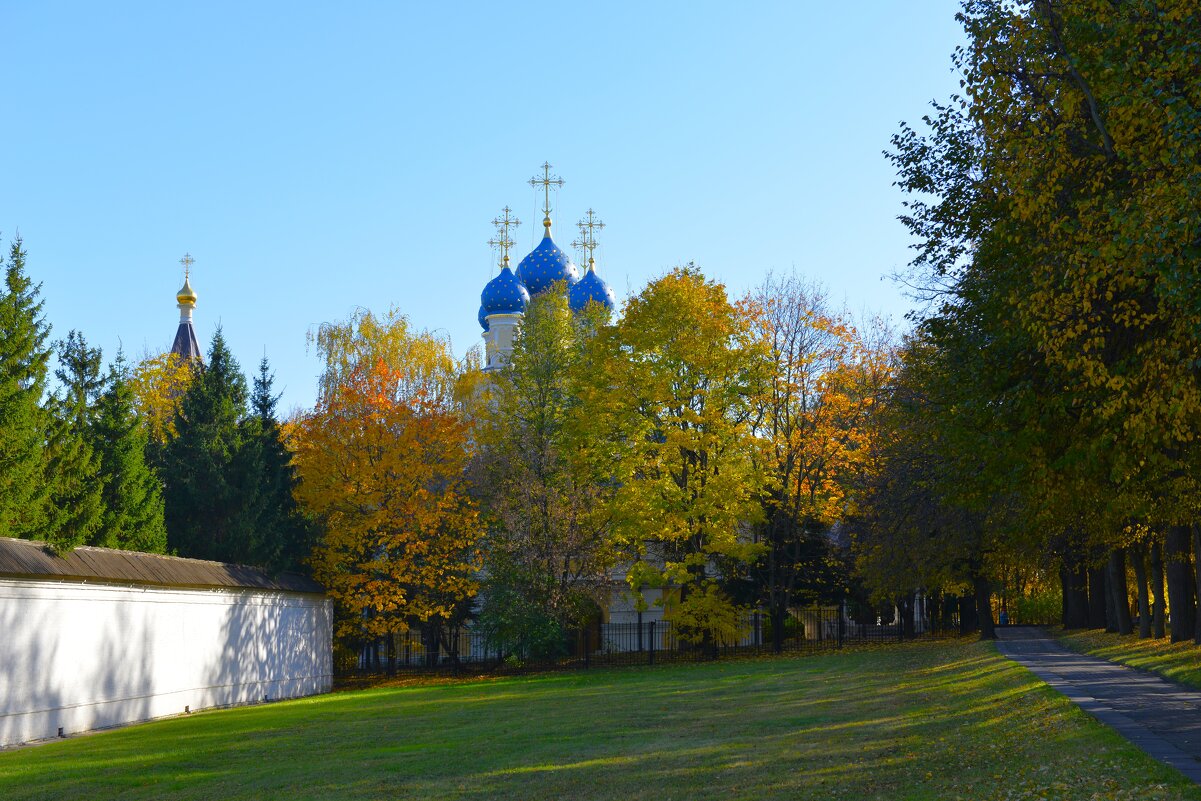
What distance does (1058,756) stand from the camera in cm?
1188

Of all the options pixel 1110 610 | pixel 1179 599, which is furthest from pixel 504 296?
A: pixel 1179 599

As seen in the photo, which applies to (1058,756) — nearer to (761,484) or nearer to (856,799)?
(856,799)

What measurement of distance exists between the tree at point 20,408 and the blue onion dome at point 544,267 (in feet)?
146

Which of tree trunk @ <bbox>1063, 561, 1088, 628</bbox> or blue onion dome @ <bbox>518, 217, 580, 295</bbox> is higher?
blue onion dome @ <bbox>518, 217, 580, 295</bbox>

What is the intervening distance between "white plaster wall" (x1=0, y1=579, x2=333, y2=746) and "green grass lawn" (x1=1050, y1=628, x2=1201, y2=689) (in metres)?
20.1

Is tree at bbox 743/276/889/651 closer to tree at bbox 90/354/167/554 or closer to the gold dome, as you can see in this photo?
tree at bbox 90/354/167/554

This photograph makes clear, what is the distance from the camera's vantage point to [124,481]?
98.5ft

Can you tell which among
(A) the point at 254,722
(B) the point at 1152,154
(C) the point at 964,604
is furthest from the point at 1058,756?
(C) the point at 964,604

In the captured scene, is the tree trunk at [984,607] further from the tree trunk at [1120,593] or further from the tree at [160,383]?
the tree at [160,383]

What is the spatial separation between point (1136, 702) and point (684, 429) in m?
21.3

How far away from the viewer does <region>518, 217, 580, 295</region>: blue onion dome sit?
69.2 m

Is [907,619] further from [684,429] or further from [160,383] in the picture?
[160,383]

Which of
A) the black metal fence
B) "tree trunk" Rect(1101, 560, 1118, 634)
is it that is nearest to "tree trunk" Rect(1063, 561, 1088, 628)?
"tree trunk" Rect(1101, 560, 1118, 634)

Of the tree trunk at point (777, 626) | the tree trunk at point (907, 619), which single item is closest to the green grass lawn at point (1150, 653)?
the tree trunk at point (907, 619)
